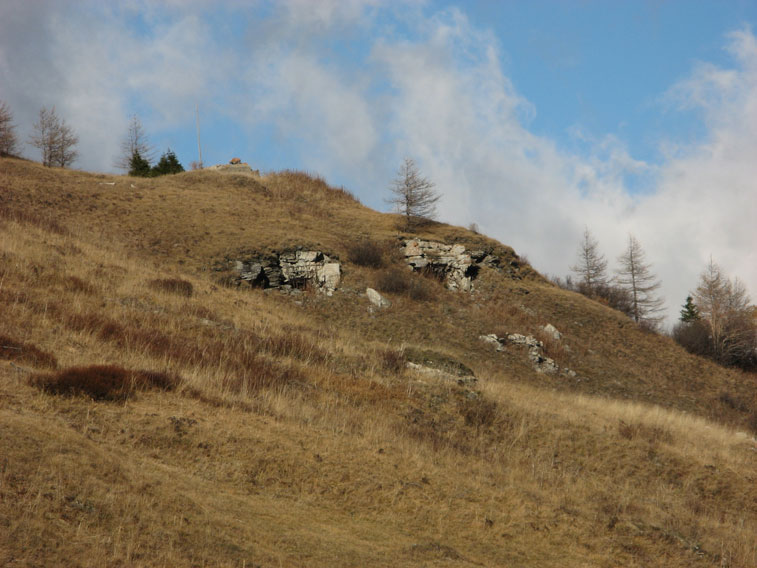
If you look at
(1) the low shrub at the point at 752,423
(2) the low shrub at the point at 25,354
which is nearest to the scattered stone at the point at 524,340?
(1) the low shrub at the point at 752,423

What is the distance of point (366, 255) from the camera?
97.9ft

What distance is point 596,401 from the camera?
18.6 m

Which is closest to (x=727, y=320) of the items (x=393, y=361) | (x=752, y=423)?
(x=752, y=423)

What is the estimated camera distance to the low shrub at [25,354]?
9.52 m

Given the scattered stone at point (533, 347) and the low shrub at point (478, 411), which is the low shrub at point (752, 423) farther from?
the low shrub at point (478, 411)

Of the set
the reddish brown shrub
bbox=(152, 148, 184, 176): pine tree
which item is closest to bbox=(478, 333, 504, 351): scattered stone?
the reddish brown shrub

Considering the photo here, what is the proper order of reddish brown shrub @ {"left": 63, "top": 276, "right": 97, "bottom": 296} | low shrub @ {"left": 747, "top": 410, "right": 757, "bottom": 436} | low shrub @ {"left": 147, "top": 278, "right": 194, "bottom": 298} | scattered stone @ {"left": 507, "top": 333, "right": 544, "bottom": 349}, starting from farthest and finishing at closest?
scattered stone @ {"left": 507, "top": 333, "right": 544, "bottom": 349}, low shrub @ {"left": 747, "top": 410, "right": 757, "bottom": 436}, low shrub @ {"left": 147, "top": 278, "right": 194, "bottom": 298}, reddish brown shrub @ {"left": 63, "top": 276, "right": 97, "bottom": 296}

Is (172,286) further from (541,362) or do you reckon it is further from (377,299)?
(541,362)

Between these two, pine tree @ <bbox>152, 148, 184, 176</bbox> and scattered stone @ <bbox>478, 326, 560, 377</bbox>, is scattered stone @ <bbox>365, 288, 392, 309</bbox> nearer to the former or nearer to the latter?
scattered stone @ <bbox>478, 326, 560, 377</bbox>

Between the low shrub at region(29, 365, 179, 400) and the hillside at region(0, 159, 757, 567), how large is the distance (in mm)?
49

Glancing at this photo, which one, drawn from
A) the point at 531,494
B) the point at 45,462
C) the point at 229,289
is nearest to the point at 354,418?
the point at 531,494

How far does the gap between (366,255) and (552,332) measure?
34.3 ft

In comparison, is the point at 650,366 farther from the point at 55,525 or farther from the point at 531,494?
the point at 55,525

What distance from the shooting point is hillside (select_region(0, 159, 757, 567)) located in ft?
19.5
